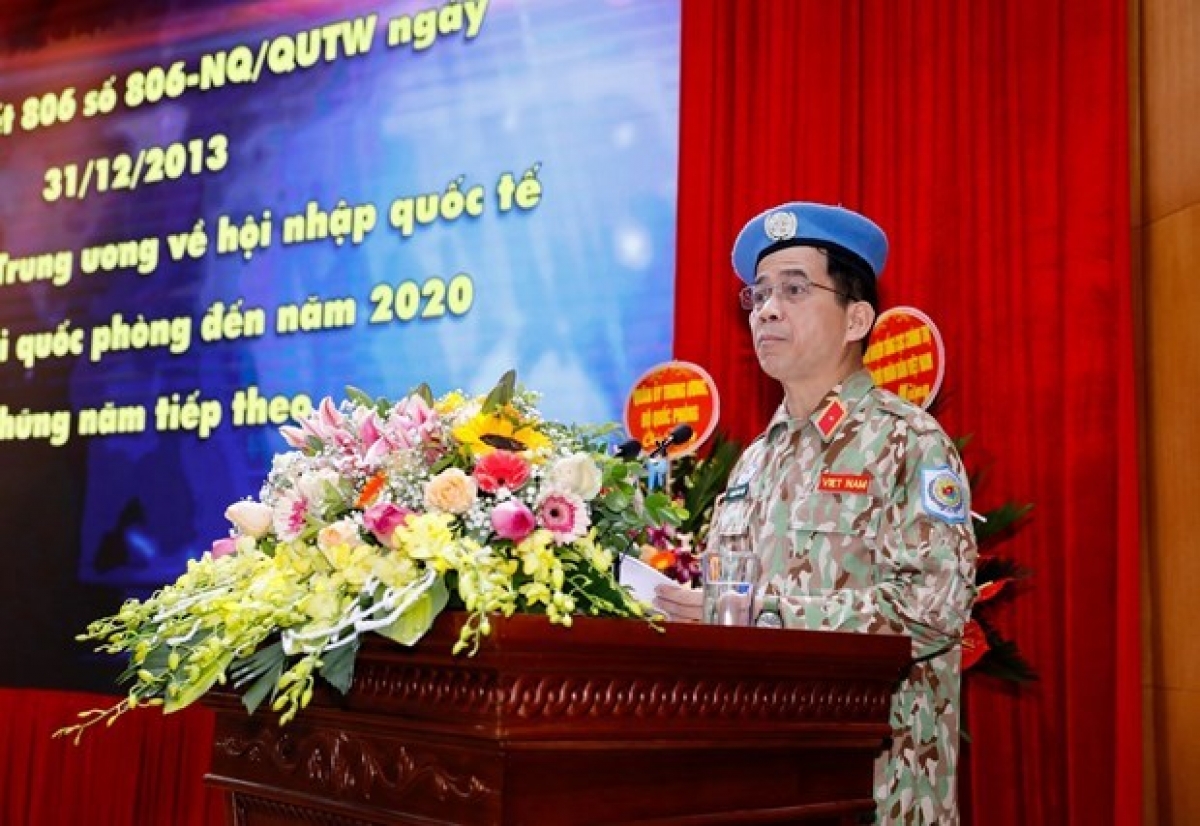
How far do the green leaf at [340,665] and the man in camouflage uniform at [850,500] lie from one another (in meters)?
0.56

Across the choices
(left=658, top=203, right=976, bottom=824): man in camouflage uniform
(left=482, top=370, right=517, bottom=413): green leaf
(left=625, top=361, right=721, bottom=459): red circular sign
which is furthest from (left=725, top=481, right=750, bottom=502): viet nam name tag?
(left=625, top=361, right=721, bottom=459): red circular sign

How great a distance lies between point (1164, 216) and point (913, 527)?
1.45 metres

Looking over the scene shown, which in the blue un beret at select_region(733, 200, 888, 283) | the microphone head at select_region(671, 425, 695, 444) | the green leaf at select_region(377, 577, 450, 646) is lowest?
the green leaf at select_region(377, 577, 450, 646)

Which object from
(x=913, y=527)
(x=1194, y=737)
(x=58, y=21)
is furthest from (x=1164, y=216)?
(x=58, y=21)

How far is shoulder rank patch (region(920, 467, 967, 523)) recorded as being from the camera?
175 cm

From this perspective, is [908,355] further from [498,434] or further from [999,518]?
[498,434]

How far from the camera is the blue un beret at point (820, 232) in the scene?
2016 millimetres

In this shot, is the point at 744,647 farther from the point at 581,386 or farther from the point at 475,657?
the point at 581,386

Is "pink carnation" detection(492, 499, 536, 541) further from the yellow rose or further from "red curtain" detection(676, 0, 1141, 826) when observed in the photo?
"red curtain" detection(676, 0, 1141, 826)

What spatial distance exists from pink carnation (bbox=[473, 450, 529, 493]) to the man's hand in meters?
0.43

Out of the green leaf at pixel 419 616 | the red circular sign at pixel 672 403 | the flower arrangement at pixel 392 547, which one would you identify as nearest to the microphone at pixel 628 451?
the flower arrangement at pixel 392 547

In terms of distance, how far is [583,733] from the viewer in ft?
3.70

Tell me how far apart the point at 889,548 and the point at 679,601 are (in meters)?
0.33

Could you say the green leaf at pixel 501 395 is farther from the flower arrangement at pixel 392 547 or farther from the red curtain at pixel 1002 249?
the red curtain at pixel 1002 249
